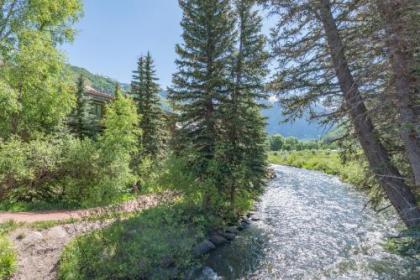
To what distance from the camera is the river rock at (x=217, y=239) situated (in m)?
9.93

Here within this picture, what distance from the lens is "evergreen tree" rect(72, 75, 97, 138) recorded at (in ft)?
66.9

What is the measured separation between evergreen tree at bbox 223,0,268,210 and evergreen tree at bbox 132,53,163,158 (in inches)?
304

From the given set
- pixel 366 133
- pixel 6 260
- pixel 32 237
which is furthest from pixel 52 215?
pixel 366 133

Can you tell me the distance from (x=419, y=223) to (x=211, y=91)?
8840 millimetres

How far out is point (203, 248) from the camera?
9180 millimetres

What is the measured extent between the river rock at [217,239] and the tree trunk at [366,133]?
21.5 feet

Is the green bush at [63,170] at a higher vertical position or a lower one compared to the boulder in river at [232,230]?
higher

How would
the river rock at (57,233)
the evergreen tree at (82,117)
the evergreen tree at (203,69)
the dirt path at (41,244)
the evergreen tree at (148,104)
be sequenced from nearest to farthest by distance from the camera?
the dirt path at (41,244) → the river rock at (57,233) → the evergreen tree at (203,69) → the evergreen tree at (148,104) → the evergreen tree at (82,117)

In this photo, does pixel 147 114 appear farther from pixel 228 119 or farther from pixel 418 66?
pixel 418 66

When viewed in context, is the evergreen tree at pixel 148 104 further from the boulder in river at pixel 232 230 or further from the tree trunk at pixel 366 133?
the tree trunk at pixel 366 133

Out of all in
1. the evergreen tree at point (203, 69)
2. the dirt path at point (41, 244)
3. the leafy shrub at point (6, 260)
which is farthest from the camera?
the evergreen tree at point (203, 69)

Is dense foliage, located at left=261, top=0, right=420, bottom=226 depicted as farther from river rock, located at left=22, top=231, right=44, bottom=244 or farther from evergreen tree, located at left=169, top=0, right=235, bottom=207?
river rock, located at left=22, top=231, right=44, bottom=244

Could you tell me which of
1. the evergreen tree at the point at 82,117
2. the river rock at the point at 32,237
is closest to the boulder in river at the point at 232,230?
the river rock at the point at 32,237

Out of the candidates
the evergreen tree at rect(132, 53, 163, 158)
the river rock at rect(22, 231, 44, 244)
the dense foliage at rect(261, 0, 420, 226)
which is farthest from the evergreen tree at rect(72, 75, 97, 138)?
the dense foliage at rect(261, 0, 420, 226)
